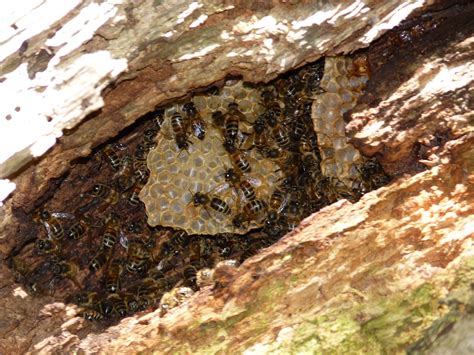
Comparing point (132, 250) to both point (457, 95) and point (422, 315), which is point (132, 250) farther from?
point (457, 95)

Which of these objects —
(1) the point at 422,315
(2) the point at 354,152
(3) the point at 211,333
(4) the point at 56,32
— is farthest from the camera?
(2) the point at 354,152

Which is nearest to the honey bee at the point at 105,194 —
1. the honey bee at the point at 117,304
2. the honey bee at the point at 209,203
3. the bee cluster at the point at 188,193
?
the bee cluster at the point at 188,193

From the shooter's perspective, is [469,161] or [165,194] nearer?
[469,161]

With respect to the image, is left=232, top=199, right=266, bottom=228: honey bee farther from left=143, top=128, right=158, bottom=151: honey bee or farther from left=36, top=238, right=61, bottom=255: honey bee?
left=36, top=238, right=61, bottom=255: honey bee

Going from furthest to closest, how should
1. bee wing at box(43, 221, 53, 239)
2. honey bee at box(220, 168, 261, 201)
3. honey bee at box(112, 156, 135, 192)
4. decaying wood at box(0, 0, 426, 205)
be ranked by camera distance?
honey bee at box(220, 168, 261, 201)
honey bee at box(112, 156, 135, 192)
bee wing at box(43, 221, 53, 239)
decaying wood at box(0, 0, 426, 205)

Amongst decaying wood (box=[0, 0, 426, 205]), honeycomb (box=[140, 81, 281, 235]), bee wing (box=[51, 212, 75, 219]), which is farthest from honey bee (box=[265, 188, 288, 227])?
bee wing (box=[51, 212, 75, 219])

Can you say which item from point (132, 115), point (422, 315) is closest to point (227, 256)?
point (132, 115)
